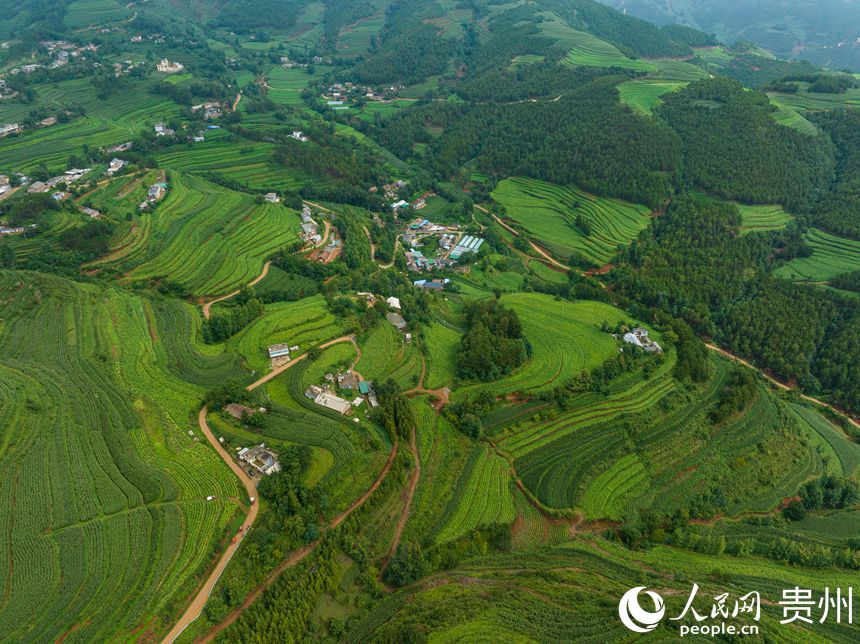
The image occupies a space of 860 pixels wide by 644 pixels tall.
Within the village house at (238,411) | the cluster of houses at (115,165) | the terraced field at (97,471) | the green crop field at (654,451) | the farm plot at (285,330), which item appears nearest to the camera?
the terraced field at (97,471)

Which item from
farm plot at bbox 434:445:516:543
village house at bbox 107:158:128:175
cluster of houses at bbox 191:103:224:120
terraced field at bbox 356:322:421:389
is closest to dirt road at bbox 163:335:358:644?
farm plot at bbox 434:445:516:543

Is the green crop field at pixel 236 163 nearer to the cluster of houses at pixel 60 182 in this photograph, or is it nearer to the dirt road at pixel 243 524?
the cluster of houses at pixel 60 182

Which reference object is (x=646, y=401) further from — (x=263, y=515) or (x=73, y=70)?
(x=73, y=70)

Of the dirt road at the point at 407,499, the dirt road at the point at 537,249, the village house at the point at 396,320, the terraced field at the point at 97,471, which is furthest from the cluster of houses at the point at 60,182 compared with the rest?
the dirt road at the point at 537,249

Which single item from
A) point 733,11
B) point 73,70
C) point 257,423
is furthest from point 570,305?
point 733,11

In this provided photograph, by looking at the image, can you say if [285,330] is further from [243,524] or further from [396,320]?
[243,524]

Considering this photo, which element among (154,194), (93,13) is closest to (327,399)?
(154,194)
